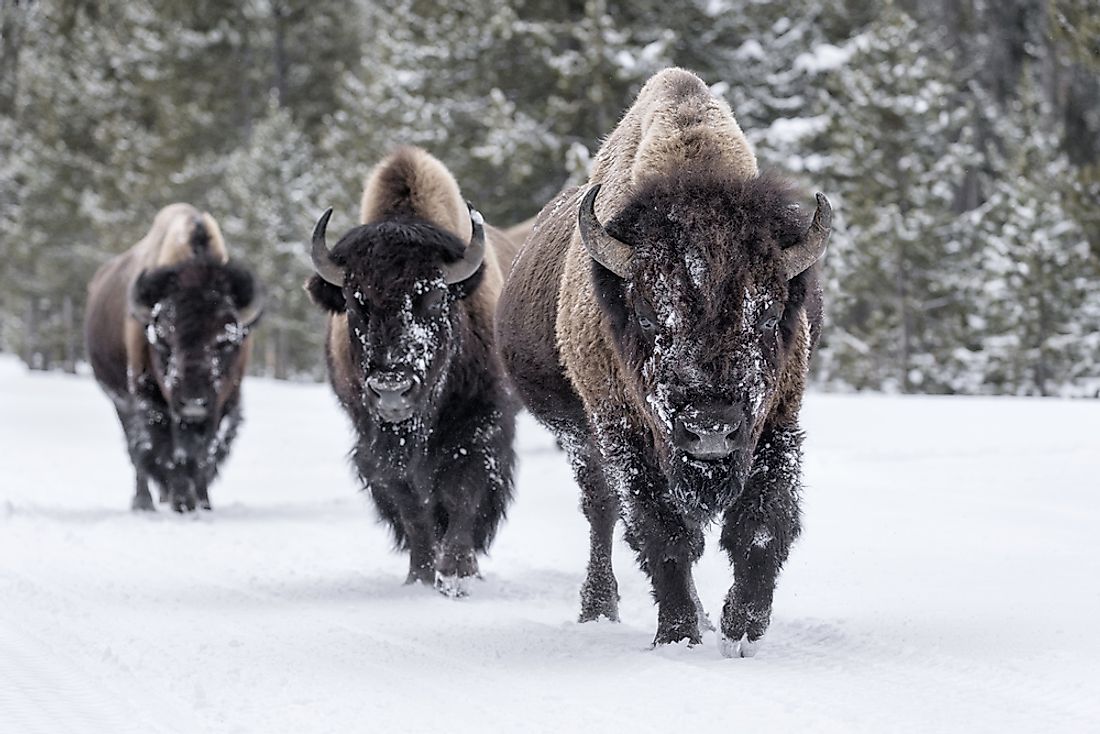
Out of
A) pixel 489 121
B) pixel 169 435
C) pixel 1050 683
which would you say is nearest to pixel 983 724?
pixel 1050 683

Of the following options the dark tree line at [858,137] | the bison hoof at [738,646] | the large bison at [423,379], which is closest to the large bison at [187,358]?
the large bison at [423,379]

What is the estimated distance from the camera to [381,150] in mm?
20953

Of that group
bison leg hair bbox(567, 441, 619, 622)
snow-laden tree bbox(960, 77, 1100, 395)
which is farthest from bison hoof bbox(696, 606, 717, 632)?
snow-laden tree bbox(960, 77, 1100, 395)

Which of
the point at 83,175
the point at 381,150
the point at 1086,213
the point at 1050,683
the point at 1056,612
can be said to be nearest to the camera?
the point at 1050,683

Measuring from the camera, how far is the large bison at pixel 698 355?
4.55 metres

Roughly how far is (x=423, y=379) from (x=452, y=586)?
1091mm

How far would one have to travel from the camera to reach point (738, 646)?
479 cm

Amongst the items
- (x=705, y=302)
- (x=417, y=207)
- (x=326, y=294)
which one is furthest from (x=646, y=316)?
(x=417, y=207)

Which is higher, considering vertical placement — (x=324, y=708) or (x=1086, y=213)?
(x=1086, y=213)

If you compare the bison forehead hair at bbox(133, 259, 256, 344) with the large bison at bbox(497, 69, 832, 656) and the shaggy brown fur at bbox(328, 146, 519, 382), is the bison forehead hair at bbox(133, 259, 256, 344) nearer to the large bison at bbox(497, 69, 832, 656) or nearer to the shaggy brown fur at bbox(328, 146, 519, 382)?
the shaggy brown fur at bbox(328, 146, 519, 382)

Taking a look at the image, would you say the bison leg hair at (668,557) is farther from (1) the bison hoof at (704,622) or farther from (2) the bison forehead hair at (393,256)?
(2) the bison forehead hair at (393,256)

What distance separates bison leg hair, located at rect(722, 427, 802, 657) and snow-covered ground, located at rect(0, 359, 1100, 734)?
141 mm

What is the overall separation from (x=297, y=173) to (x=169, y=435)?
19.4 meters

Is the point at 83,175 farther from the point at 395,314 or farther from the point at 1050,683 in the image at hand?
the point at 1050,683
